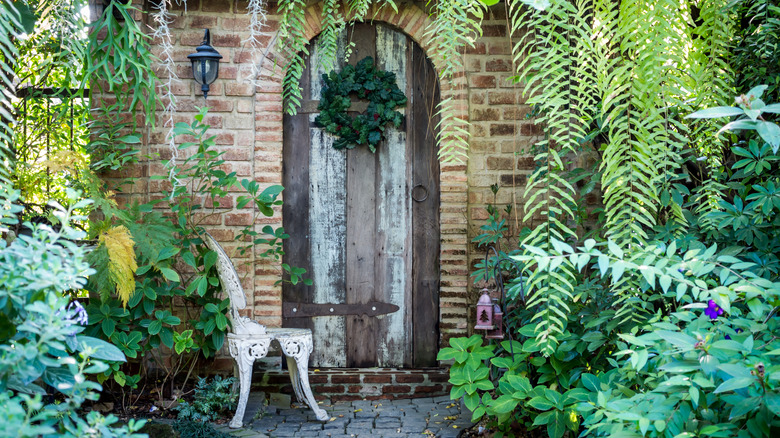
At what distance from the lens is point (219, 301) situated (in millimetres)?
3332

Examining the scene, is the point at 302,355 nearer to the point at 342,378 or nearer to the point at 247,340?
the point at 247,340

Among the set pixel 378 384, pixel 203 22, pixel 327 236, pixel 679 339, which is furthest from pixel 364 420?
pixel 203 22

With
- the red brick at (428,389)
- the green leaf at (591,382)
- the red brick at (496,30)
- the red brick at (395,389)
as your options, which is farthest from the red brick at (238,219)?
the green leaf at (591,382)

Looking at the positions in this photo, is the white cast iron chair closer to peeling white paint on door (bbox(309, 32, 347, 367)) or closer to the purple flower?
peeling white paint on door (bbox(309, 32, 347, 367))

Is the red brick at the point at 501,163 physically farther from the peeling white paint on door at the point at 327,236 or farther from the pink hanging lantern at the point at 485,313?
the pink hanging lantern at the point at 485,313

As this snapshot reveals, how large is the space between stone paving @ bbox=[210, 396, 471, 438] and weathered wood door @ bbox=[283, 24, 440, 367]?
41 centimetres

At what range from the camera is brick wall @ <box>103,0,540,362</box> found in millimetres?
3756

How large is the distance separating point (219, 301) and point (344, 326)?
2.97 feet

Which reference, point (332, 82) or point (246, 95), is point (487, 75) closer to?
point (332, 82)

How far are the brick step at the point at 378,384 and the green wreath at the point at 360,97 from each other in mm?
1405

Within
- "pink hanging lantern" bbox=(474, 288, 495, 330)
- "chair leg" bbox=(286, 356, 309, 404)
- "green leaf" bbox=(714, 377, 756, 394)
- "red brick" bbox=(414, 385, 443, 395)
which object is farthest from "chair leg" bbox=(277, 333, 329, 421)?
"green leaf" bbox=(714, 377, 756, 394)

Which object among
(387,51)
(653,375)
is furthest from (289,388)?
(653,375)

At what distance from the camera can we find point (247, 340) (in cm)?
318

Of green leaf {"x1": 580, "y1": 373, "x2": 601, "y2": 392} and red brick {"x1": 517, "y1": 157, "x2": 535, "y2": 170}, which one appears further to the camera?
red brick {"x1": 517, "y1": 157, "x2": 535, "y2": 170}
